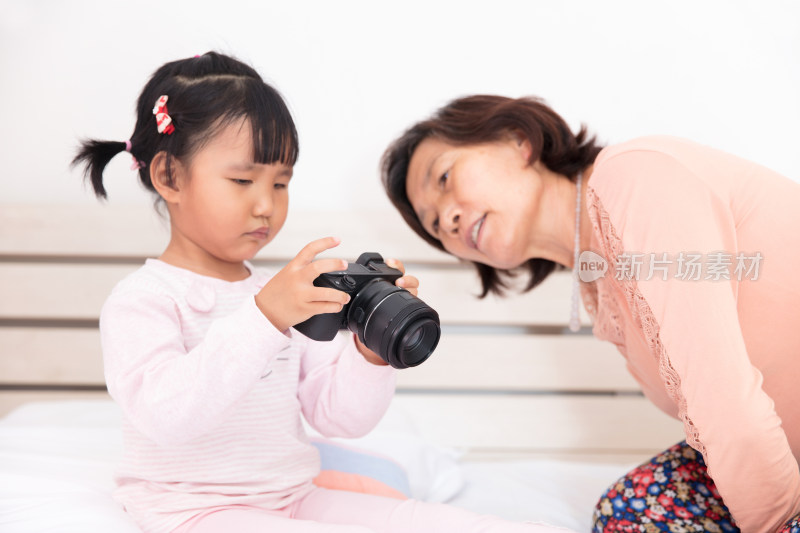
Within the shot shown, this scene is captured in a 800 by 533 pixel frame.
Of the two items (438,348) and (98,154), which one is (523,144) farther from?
(98,154)

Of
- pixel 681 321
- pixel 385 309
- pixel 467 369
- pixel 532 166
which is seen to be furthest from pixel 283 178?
pixel 467 369

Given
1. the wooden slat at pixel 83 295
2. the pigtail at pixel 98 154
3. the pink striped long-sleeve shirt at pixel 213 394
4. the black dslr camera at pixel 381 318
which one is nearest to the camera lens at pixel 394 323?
→ the black dslr camera at pixel 381 318

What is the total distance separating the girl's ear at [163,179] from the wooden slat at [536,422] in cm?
91

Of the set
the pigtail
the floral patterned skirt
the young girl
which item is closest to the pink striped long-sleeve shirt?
the young girl

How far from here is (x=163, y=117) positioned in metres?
0.97

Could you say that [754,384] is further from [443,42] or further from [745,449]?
[443,42]

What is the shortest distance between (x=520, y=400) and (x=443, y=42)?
96cm

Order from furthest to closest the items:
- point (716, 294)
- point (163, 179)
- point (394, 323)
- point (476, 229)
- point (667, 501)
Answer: point (476, 229) < point (667, 501) < point (163, 179) < point (716, 294) < point (394, 323)

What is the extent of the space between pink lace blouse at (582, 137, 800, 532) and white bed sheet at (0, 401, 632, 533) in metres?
0.42

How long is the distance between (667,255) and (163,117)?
0.77 metres

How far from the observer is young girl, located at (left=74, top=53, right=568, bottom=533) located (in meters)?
0.81

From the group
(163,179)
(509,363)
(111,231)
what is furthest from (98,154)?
(509,363)

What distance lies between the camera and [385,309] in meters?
0.76

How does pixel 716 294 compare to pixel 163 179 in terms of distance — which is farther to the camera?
pixel 163 179
